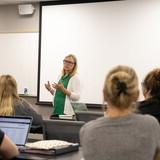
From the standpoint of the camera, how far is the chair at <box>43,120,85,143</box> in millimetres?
2443

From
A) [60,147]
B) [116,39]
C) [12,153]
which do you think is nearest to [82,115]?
[60,147]

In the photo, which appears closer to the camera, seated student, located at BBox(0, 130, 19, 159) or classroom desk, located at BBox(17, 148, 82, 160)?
seated student, located at BBox(0, 130, 19, 159)

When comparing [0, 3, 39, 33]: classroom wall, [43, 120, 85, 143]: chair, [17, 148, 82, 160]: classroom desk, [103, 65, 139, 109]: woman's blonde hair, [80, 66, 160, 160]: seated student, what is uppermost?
[0, 3, 39, 33]: classroom wall

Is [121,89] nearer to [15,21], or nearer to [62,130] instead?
[62,130]

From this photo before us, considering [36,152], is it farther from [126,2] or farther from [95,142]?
[126,2]

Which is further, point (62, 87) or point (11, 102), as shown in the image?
point (62, 87)

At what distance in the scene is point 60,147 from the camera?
2.23 meters

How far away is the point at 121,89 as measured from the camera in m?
1.69

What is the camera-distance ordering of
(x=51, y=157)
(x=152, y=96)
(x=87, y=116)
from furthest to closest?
1. (x=87, y=116)
2. (x=152, y=96)
3. (x=51, y=157)

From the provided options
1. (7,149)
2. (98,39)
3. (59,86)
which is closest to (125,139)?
(7,149)

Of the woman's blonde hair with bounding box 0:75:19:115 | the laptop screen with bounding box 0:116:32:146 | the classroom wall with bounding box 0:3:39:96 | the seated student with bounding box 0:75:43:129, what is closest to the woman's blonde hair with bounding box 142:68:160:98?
the laptop screen with bounding box 0:116:32:146

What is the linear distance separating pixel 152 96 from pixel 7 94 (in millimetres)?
1242

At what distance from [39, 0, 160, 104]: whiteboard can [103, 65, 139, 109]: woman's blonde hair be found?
12.6ft

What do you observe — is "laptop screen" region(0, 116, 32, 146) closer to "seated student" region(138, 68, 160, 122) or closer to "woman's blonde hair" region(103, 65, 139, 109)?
"seated student" region(138, 68, 160, 122)
